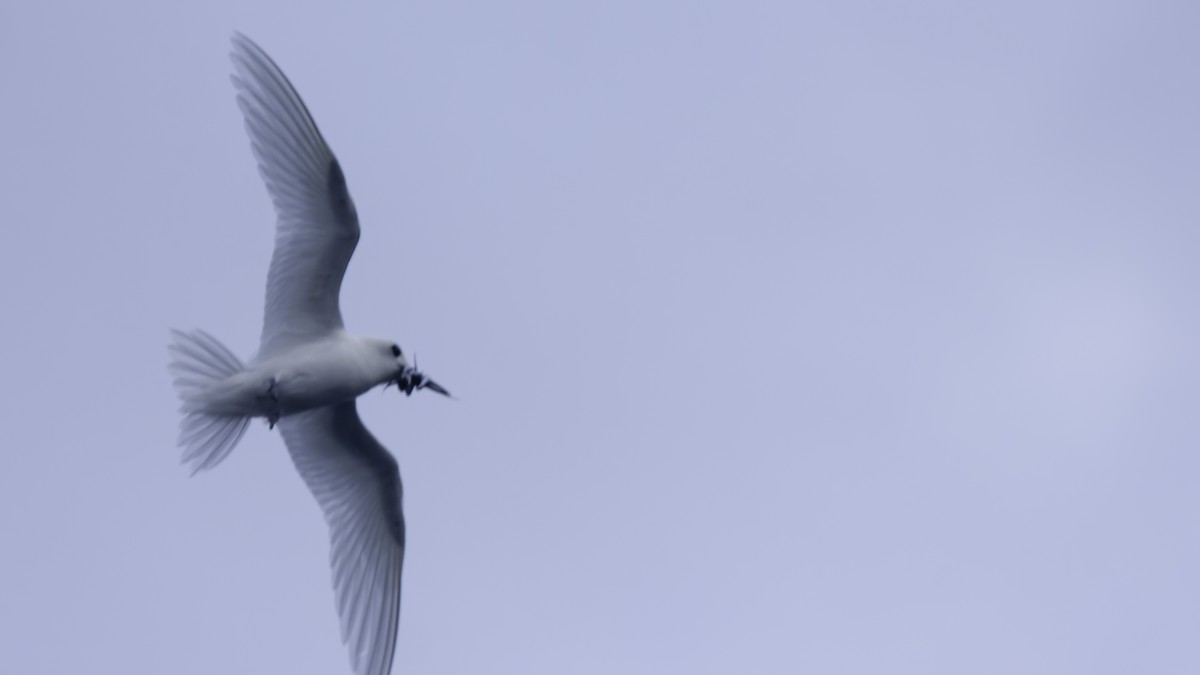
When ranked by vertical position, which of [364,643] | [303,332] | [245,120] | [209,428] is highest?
[245,120]

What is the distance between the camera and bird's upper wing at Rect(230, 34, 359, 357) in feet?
48.4

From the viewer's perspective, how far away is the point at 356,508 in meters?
16.7

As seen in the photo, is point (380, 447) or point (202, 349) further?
point (380, 447)

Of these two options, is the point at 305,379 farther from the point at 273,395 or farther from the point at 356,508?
the point at 356,508

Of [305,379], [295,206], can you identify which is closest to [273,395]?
[305,379]

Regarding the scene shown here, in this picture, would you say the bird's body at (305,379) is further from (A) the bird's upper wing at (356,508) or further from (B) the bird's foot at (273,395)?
(A) the bird's upper wing at (356,508)

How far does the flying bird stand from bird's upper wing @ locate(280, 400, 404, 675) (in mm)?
20

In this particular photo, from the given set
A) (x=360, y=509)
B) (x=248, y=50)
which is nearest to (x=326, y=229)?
(x=248, y=50)

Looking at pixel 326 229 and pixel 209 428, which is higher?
pixel 326 229

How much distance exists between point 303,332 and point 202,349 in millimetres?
931

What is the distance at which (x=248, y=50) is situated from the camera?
47.7ft

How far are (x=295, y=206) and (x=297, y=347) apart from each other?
1169 mm

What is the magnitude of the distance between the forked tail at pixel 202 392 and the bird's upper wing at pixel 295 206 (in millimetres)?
523

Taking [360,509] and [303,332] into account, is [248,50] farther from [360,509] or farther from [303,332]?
[360,509]
